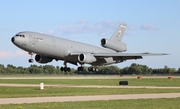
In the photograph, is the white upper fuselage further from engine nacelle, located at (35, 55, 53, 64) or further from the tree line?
the tree line

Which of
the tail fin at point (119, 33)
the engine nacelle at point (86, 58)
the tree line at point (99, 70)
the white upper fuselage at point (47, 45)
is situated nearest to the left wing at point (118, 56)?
the engine nacelle at point (86, 58)

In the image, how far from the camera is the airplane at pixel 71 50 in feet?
176

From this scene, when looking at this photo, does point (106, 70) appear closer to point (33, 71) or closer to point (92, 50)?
point (33, 71)

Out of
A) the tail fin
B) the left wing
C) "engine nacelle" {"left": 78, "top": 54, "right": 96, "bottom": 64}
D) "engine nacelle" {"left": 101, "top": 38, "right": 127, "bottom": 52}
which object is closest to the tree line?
the tail fin

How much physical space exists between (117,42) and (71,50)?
1486 centimetres

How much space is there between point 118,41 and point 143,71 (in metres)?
104

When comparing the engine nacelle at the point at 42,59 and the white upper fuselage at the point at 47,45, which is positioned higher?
the white upper fuselage at the point at 47,45

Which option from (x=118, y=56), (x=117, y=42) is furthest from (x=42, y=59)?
(x=117, y=42)

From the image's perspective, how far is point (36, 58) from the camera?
6141 centimetres

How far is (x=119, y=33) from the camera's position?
75.9 m

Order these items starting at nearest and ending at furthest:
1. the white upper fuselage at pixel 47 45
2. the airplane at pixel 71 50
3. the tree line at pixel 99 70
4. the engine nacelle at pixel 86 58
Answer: the white upper fuselage at pixel 47 45 < the airplane at pixel 71 50 < the engine nacelle at pixel 86 58 < the tree line at pixel 99 70

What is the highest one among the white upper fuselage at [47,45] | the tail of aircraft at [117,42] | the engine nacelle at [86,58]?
the tail of aircraft at [117,42]

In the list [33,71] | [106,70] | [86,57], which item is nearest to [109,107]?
[86,57]

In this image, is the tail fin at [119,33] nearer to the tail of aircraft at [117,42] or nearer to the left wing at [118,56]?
the tail of aircraft at [117,42]
